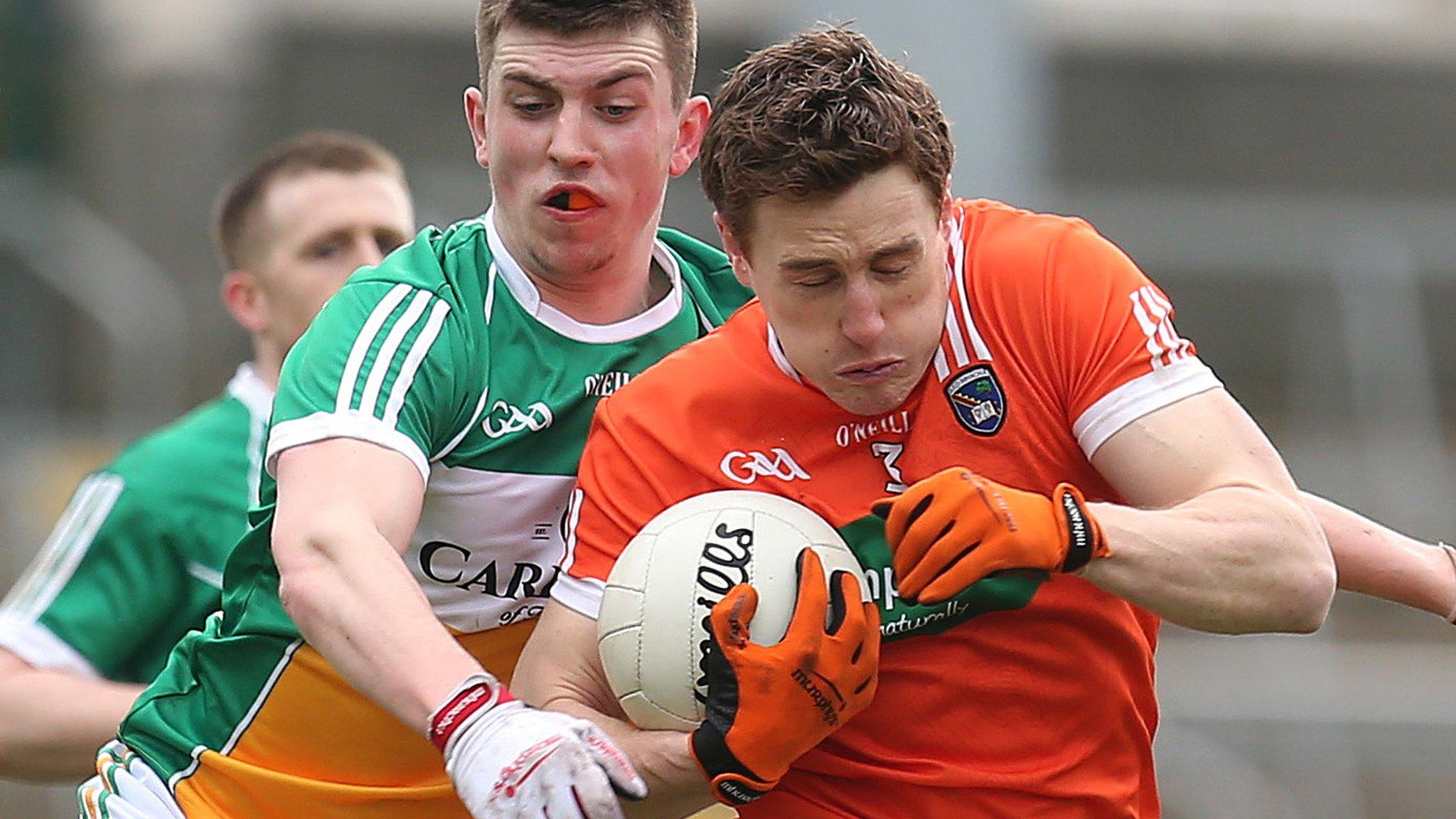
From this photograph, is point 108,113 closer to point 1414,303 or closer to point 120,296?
point 120,296

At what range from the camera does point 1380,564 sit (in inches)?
156

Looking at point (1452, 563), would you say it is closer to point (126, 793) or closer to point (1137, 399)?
point (1137, 399)

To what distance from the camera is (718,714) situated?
11.0 ft

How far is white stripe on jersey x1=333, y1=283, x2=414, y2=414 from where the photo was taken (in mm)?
3697

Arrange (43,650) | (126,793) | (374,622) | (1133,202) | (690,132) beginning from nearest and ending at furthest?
(374,622), (690,132), (126,793), (43,650), (1133,202)

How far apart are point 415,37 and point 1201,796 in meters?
7.90

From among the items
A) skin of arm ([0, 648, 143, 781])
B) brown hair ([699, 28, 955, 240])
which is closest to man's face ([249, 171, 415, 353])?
skin of arm ([0, 648, 143, 781])

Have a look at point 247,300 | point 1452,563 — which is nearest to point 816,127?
point 1452,563

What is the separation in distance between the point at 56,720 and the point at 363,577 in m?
2.17

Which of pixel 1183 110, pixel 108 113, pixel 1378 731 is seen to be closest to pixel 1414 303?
pixel 1378 731

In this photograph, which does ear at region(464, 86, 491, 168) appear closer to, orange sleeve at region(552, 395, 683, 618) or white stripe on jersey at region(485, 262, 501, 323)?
white stripe on jersey at region(485, 262, 501, 323)

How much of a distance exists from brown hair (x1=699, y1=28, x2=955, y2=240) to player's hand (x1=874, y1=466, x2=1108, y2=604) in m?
0.57

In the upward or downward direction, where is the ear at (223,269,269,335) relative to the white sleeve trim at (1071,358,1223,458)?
downward

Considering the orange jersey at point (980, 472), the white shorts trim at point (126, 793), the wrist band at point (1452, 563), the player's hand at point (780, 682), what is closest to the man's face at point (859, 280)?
the orange jersey at point (980, 472)
